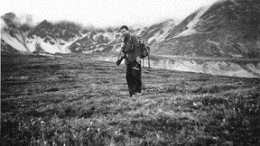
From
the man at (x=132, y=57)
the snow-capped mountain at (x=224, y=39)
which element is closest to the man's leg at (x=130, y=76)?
the man at (x=132, y=57)

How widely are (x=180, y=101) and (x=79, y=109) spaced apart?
5.58 m

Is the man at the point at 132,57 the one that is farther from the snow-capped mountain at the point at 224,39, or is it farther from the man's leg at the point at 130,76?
the snow-capped mountain at the point at 224,39

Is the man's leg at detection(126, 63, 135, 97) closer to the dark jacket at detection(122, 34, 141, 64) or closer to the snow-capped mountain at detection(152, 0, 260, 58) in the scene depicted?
the dark jacket at detection(122, 34, 141, 64)

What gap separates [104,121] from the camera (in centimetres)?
763

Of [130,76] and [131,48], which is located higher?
[131,48]

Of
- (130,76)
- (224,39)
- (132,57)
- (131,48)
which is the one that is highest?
(131,48)

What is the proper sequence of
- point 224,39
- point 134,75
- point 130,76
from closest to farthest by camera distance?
point 134,75
point 130,76
point 224,39

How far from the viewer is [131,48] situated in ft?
42.0

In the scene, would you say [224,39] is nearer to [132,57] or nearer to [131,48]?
[131,48]

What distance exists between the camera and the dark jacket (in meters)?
12.8

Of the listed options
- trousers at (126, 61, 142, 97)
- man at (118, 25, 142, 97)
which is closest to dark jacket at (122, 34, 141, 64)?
man at (118, 25, 142, 97)

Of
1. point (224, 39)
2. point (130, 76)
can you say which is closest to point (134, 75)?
point (130, 76)

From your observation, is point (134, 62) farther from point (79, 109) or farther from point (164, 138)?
point (164, 138)

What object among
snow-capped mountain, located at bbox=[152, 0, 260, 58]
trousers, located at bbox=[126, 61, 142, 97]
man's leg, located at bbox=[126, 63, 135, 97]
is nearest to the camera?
trousers, located at bbox=[126, 61, 142, 97]
